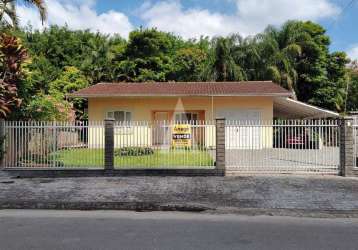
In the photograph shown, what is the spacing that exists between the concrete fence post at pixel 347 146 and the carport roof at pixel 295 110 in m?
9.15

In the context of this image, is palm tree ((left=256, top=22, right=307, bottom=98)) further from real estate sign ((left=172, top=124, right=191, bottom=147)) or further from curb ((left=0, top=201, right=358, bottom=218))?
curb ((left=0, top=201, right=358, bottom=218))

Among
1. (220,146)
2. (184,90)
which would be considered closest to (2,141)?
(220,146)

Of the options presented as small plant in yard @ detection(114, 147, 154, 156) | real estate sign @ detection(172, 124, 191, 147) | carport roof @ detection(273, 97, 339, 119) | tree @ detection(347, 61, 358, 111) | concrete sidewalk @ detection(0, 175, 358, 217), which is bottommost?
concrete sidewalk @ detection(0, 175, 358, 217)

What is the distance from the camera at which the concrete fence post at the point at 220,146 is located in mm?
11641

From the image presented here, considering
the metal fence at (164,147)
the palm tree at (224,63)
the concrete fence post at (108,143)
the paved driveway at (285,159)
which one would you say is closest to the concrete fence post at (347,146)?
the paved driveway at (285,159)

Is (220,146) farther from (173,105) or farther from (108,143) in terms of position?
(173,105)

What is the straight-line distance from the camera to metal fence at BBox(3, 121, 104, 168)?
12180 millimetres

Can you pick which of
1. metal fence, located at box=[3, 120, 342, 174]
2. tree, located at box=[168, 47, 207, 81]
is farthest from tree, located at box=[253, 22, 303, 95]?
metal fence, located at box=[3, 120, 342, 174]

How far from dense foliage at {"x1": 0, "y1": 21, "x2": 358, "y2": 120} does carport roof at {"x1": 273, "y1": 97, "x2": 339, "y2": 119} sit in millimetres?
3130

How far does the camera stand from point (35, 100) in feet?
49.1

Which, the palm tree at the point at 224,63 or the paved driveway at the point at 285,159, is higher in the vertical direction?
the palm tree at the point at 224,63

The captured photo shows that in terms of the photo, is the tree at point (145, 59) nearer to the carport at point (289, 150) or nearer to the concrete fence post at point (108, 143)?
the carport at point (289, 150)

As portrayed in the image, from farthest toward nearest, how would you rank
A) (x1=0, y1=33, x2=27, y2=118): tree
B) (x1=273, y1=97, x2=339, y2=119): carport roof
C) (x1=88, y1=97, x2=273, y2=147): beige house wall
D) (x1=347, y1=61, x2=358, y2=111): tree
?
(x1=347, y1=61, x2=358, y2=111): tree → (x1=88, y1=97, x2=273, y2=147): beige house wall → (x1=273, y1=97, x2=339, y2=119): carport roof → (x1=0, y1=33, x2=27, y2=118): tree

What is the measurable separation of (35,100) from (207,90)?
32.3ft
